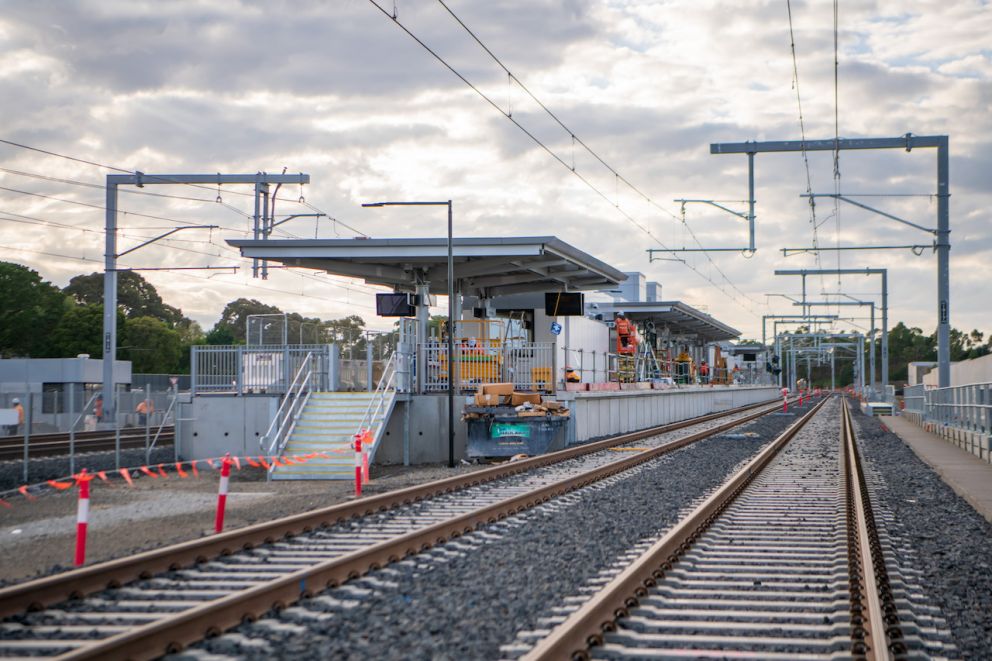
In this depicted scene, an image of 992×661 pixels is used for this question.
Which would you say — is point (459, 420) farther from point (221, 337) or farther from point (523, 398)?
point (221, 337)

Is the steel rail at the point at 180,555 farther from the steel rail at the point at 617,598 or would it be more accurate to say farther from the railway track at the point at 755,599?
the steel rail at the point at 617,598

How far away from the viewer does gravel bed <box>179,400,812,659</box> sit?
7027 millimetres

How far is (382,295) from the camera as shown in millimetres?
27359

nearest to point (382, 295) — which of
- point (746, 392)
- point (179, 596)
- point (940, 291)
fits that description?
point (940, 291)

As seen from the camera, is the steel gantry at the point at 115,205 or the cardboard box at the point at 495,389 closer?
the cardboard box at the point at 495,389

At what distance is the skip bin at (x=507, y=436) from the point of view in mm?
24078

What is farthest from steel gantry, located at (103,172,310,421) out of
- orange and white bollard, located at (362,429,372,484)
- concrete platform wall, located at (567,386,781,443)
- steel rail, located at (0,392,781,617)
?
steel rail, located at (0,392,781,617)

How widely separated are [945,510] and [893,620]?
25.3ft

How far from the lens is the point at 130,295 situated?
103 m

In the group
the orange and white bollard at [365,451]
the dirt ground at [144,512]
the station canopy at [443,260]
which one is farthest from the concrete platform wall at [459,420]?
the station canopy at [443,260]

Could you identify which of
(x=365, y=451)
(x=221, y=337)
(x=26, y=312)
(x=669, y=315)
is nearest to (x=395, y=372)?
(x=365, y=451)

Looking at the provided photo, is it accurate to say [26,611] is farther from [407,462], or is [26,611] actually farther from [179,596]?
[407,462]

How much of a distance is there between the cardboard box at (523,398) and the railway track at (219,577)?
900cm

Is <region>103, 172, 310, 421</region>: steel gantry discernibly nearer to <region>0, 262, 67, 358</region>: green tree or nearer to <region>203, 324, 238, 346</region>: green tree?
<region>0, 262, 67, 358</region>: green tree
